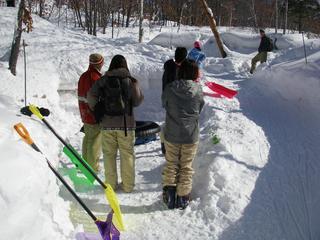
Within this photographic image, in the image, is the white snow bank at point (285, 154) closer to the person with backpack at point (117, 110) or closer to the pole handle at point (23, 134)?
the person with backpack at point (117, 110)

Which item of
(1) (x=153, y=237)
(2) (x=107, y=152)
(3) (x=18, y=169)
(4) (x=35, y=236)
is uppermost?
(3) (x=18, y=169)

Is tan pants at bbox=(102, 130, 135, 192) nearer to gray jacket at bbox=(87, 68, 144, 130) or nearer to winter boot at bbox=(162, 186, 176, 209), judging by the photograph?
gray jacket at bbox=(87, 68, 144, 130)

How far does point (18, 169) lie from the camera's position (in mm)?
2926

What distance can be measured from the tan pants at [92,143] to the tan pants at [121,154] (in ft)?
2.11

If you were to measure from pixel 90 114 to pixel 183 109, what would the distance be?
5.16 ft

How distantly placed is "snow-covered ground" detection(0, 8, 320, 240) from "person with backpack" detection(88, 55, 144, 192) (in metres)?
0.43

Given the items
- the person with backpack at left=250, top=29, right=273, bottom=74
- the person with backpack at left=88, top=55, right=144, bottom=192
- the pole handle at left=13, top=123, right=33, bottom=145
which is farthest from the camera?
the person with backpack at left=250, top=29, right=273, bottom=74

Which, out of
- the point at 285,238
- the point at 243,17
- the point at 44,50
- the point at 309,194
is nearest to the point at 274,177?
the point at 309,194

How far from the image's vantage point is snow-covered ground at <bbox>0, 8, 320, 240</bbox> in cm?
312

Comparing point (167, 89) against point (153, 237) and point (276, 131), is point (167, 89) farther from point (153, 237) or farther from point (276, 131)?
point (276, 131)

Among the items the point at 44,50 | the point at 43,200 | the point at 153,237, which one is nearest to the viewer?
→ the point at 43,200

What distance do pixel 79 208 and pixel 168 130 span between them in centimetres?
139

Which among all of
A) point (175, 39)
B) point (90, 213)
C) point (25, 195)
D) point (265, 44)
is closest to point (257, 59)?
point (265, 44)

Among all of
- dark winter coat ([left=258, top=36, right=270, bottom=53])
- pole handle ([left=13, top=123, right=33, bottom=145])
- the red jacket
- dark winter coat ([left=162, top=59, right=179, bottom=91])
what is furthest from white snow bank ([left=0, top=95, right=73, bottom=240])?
dark winter coat ([left=258, top=36, right=270, bottom=53])
